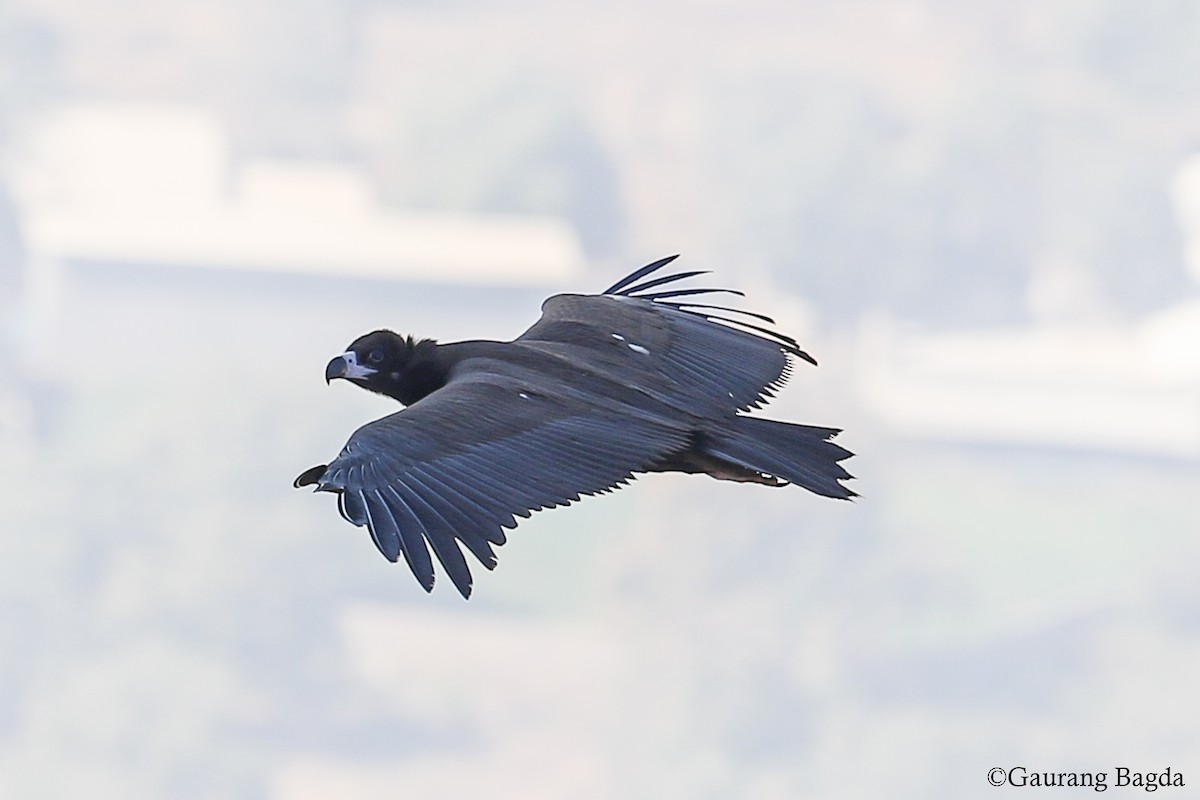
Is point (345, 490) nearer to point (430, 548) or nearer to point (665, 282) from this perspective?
point (430, 548)

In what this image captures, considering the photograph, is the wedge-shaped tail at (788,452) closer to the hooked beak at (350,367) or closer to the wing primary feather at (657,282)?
the hooked beak at (350,367)

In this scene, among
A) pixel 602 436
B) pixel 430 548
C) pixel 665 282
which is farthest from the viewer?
pixel 665 282

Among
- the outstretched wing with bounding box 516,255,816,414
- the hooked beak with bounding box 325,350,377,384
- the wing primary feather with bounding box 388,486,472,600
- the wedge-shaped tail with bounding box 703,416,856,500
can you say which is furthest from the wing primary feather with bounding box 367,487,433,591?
the hooked beak with bounding box 325,350,377,384

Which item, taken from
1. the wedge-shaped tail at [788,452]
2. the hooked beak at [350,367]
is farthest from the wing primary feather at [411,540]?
the hooked beak at [350,367]

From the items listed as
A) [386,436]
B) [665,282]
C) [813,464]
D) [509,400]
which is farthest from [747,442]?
[665,282]

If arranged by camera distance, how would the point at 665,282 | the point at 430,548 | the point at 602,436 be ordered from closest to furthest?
the point at 430,548 < the point at 602,436 < the point at 665,282

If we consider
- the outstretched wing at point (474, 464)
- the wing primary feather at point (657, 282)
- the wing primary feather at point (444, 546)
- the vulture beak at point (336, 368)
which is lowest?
the wing primary feather at point (444, 546)

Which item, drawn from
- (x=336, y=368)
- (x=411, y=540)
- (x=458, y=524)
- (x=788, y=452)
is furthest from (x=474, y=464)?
(x=336, y=368)

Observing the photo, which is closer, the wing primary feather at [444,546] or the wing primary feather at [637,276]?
the wing primary feather at [444,546]
